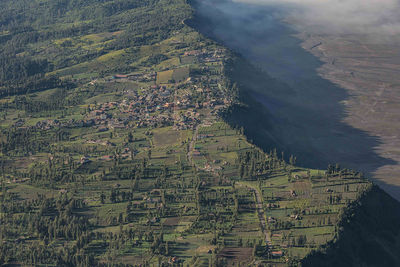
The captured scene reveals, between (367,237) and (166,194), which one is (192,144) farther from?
Result: (367,237)

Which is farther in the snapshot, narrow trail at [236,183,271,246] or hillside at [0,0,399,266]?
narrow trail at [236,183,271,246]

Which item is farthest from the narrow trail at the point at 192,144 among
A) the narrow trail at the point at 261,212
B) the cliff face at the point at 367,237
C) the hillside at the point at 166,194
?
the cliff face at the point at 367,237

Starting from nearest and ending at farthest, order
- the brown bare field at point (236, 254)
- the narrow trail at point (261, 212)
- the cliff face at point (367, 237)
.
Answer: the brown bare field at point (236, 254) < the cliff face at point (367, 237) < the narrow trail at point (261, 212)

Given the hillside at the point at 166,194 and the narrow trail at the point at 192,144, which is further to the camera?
the narrow trail at the point at 192,144

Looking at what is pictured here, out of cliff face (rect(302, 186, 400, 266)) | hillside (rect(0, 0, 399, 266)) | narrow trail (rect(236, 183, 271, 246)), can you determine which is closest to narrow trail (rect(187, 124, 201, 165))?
hillside (rect(0, 0, 399, 266))

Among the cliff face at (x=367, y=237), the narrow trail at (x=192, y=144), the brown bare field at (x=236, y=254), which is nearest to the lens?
the brown bare field at (x=236, y=254)

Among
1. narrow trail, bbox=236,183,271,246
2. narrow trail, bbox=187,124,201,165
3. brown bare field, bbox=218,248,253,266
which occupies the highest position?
narrow trail, bbox=187,124,201,165

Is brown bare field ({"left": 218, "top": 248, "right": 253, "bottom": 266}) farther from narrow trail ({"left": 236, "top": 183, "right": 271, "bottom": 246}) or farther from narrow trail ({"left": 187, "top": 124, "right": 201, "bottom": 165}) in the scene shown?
narrow trail ({"left": 187, "top": 124, "right": 201, "bottom": 165})

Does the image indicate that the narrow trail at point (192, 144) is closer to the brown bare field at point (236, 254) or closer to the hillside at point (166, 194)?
the hillside at point (166, 194)

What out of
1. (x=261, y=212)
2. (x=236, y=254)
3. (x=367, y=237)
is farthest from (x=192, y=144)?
(x=367, y=237)
